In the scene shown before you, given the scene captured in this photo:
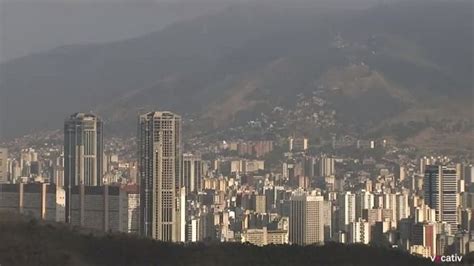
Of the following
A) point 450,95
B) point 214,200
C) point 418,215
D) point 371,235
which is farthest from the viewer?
point 450,95

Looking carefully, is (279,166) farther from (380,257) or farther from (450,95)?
(380,257)

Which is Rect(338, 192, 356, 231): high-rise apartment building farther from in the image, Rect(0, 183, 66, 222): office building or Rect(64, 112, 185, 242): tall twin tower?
Rect(0, 183, 66, 222): office building

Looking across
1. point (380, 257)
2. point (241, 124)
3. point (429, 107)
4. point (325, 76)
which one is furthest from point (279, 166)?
point (380, 257)

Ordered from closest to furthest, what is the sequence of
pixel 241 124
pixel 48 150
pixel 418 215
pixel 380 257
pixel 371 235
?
1. pixel 380 257
2. pixel 371 235
3. pixel 418 215
4. pixel 48 150
5. pixel 241 124

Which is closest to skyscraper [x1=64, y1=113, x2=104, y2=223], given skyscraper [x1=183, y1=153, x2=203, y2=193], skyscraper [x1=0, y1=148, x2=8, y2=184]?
skyscraper [x1=0, y1=148, x2=8, y2=184]

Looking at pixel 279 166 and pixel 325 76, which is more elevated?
pixel 325 76

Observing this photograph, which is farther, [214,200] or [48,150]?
[48,150]

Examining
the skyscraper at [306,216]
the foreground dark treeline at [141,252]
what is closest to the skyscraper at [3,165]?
the skyscraper at [306,216]
